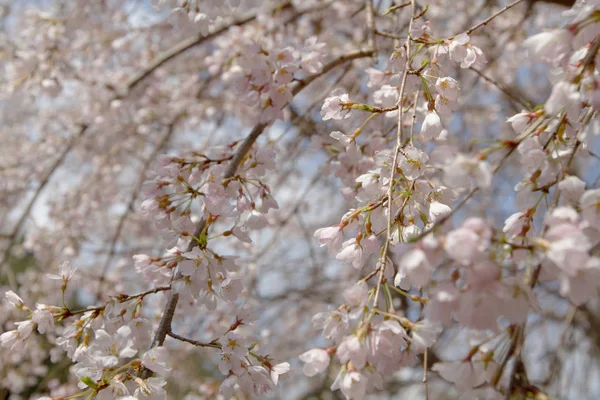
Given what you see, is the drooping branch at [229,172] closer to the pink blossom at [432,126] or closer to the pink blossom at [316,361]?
the pink blossom at [316,361]

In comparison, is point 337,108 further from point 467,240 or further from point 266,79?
point 467,240

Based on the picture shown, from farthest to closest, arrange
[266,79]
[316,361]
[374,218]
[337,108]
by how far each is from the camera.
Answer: [266,79] → [337,108] → [374,218] → [316,361]

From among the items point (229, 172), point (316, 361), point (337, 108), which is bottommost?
point (316, 361)

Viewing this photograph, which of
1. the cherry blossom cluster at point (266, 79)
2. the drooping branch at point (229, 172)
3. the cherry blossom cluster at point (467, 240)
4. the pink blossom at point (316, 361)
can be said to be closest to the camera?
the cherry blossom cluster at point (467, 240)

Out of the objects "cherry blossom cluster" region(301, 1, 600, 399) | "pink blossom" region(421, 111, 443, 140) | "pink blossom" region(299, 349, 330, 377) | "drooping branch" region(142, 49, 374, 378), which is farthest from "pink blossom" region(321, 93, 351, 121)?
"pink blossom" region(299, 349, 330, 377)

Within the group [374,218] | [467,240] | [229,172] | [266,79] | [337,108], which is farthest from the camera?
[266,79]

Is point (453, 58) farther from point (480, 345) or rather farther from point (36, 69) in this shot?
point (36, 69)

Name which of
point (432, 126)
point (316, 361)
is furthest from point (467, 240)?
point (432, 126)

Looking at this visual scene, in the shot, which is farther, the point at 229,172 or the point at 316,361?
the point at 229,172

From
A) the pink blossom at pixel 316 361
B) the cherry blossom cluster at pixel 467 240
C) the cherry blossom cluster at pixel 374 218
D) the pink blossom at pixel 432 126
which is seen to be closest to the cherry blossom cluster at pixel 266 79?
the cherry blossom cluster at pixel 374 218

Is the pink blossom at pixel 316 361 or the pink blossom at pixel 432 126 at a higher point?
the pink blossom at pixel 432 126

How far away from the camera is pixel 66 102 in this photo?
16.2 feet

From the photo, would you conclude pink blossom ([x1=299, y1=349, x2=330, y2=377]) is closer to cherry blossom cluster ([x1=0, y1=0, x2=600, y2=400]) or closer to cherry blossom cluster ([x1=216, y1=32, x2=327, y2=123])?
cherry blossom cluster ([x1=0, y1=0, x2=600, y2=400])

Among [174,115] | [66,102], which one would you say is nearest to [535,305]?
[174,115]
